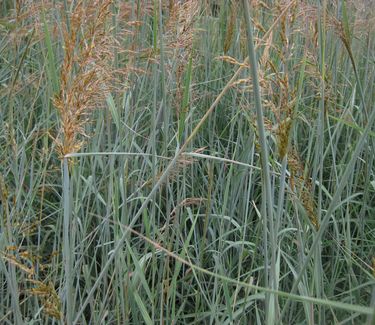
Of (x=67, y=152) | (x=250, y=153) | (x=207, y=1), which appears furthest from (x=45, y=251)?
(x=207, y=1)

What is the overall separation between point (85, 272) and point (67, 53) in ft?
1.98

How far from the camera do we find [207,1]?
253 cm

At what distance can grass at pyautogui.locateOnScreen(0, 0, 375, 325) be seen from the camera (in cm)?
102

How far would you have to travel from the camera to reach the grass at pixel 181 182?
1016 millimetres

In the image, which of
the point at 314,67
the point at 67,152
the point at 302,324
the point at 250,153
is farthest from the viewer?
the point at 250,153

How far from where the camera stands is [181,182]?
5.96 ft

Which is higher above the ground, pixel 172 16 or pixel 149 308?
pixel 172 16

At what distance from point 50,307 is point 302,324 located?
68cm

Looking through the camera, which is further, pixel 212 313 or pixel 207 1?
pixel 207 1

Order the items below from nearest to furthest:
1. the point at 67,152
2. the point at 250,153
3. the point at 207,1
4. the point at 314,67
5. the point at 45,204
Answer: the point at 67,152 < the point at 314,67 < the point at 250,153 < the point at 45,204 < the point at 207,1

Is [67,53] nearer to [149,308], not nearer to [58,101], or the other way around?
[58,101]

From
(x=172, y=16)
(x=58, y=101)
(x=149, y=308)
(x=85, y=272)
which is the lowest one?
(x=149, y=308)

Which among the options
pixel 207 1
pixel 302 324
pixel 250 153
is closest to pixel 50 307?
pixel 302 324

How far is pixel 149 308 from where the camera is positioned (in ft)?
4.95
